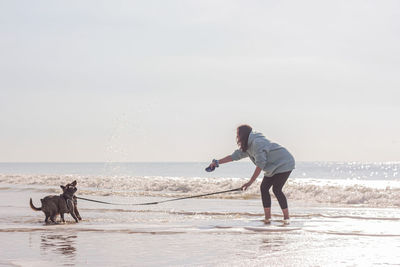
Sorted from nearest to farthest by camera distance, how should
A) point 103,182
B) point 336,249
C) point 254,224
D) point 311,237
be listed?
point 336,249, point 311,237, point 254,224, point 103,182

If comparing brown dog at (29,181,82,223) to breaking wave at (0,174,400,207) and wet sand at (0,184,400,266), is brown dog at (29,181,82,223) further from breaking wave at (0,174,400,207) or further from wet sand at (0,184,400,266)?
breaking wave at (0,174,400,207)

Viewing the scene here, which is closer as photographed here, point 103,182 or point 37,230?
point 37,230

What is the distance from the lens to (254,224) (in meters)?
9.01

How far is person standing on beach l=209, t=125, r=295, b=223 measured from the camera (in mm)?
9133

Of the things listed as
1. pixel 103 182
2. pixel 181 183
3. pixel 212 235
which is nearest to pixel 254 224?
pixel 212 235

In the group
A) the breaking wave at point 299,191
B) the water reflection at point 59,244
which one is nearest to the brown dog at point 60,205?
the water reflection at point 59,244

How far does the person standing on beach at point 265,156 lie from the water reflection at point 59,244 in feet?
9.34

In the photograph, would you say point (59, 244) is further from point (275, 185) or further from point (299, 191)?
point (299, 191)

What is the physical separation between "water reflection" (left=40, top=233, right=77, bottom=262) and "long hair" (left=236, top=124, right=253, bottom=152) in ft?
10.7

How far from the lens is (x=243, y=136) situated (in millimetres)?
9188

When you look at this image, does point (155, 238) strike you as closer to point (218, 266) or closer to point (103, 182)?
point (218, 266)

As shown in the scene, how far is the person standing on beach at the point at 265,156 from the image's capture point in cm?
913

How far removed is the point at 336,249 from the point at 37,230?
4.51 m

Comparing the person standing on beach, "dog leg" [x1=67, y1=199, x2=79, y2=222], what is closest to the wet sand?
"dog leg" [x1=67, y1=199, x2=79, y2=222]
